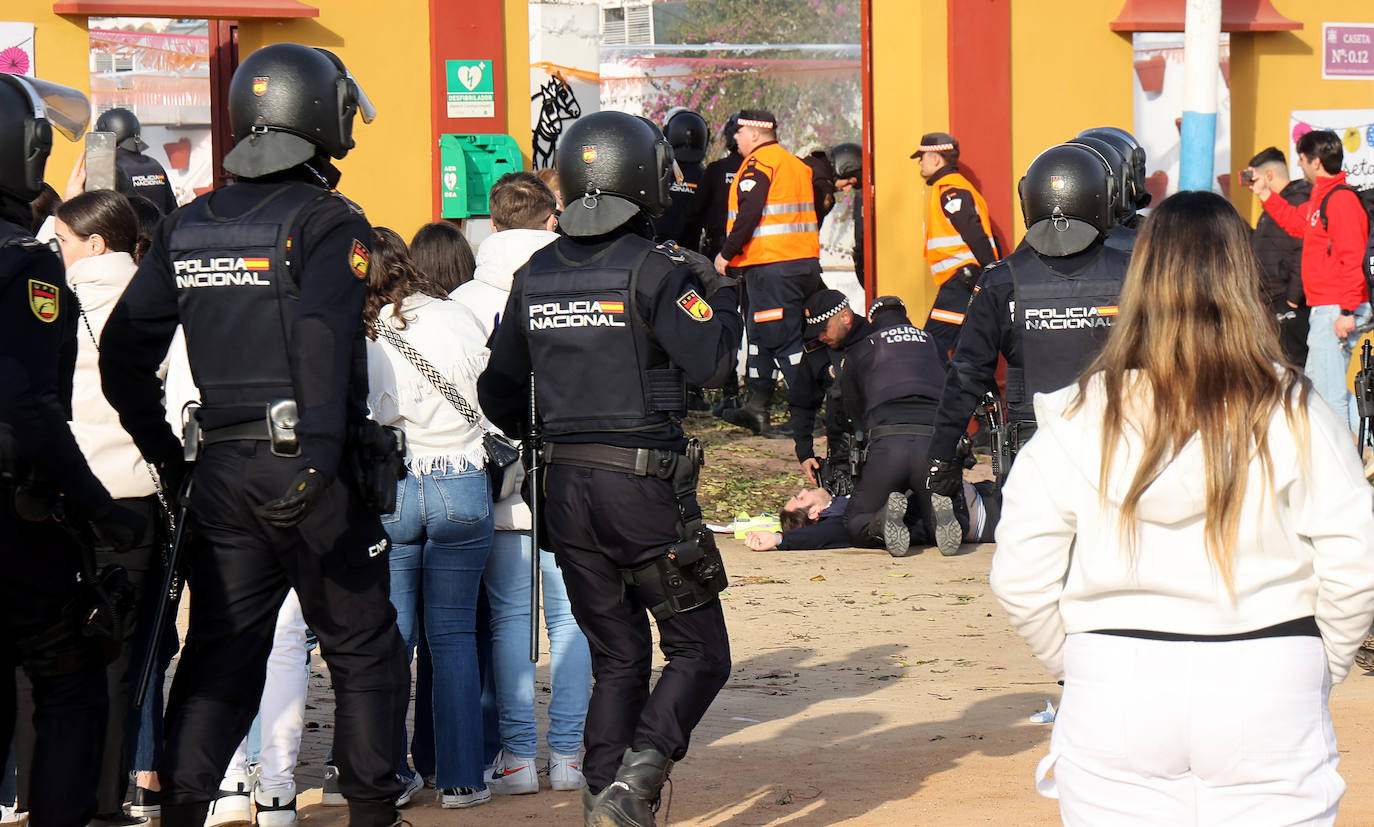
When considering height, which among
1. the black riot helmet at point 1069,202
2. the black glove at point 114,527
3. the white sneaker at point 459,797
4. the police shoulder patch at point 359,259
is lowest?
the white sneaker at point 459,797

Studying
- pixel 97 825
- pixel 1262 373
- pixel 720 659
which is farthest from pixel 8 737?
pixel 1262 373

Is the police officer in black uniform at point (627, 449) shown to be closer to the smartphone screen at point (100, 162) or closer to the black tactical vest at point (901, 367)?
the smartphone screen at point (100, 162)

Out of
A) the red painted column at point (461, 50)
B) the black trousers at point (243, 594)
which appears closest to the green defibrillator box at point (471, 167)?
the red painted column at point (461, 50)

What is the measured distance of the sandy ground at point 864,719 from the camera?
5355mm

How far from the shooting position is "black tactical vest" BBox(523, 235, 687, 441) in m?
4.66

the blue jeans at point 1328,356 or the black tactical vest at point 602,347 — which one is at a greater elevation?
the black tactical vest at point 602,347

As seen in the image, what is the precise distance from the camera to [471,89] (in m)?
11.3

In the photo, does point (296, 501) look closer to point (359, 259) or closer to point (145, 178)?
point (359, 259)

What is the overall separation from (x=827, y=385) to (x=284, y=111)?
6749mm

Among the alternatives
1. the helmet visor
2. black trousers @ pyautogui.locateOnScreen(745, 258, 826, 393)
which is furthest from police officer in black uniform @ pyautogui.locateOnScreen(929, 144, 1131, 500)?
black trousers @ pyautogui.locateOnScreen(745, 258, 826, 393)

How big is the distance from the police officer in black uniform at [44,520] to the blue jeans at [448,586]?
1155mm

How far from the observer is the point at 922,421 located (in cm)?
962

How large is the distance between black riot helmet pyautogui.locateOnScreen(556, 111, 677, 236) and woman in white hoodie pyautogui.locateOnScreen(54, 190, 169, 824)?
51.9 inches

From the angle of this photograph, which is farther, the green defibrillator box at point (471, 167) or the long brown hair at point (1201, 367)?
the green defibrillator box at point (471, 167)
